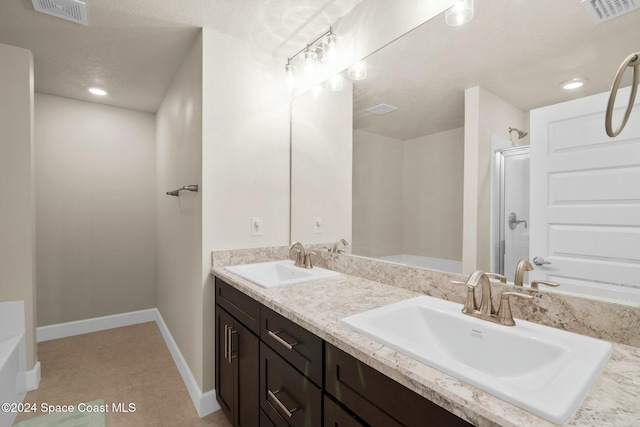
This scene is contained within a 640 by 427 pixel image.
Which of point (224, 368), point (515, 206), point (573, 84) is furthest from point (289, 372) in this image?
point (573, 84)

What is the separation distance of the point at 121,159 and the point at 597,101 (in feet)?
12.3

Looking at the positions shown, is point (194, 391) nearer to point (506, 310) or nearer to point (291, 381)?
point (291, 381)

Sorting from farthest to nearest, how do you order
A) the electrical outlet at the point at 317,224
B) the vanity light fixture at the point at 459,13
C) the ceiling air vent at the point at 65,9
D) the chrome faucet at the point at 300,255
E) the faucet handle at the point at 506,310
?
1. the electrical outlet at the point at 317,224
2. the chrome faucet at the point at 300,255
3. the ceiling air vent at the point at 65,9
4. the vanity light fixture at the point at 459,13
5. the faucet handle at the point at 506,310

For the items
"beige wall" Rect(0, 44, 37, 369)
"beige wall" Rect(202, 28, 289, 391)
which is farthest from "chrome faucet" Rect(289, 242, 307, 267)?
"beige wall" Rect(0, 44, 37, 369)

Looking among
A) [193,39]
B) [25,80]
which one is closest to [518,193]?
[193,39]

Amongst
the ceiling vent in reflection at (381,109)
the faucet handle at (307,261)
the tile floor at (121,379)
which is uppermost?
the ceiling vent in reflection at (381,109)

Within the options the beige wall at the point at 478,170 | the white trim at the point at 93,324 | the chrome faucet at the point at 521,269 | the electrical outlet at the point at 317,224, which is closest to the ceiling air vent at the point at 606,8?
the beige wall at the point at 478,170

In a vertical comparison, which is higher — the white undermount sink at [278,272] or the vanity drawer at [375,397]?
the white undermount sink at [278,272]

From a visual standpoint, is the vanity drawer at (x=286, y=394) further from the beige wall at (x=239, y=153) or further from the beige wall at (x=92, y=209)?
the beige wall at (x=92, y=209)

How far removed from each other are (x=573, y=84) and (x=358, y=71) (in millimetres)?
1014

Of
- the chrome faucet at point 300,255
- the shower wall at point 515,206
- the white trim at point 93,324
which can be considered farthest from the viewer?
the white trim at point 93,324

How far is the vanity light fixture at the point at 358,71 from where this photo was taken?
64.1 inches

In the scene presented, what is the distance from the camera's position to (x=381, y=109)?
1593 mm

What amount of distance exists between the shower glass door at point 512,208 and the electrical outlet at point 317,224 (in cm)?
113
